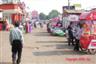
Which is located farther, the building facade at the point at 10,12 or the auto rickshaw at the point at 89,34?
the building facade at the point at 10,12

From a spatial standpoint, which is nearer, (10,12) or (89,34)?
(89,34)

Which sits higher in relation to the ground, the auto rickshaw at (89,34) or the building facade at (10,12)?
the building facade at (10,12)

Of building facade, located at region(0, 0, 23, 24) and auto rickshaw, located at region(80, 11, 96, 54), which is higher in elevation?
building facade, located at region(0, 0, 23, 24)

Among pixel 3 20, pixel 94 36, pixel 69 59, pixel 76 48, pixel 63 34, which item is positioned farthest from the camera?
pixel 3 20

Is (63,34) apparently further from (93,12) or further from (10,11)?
(10,11)

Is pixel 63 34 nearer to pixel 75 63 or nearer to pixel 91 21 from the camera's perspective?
pixel 91 21

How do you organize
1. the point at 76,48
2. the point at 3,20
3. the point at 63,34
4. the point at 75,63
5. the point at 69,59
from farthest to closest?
the point at 3,20
the point at 63,34
the point at 76,48
the point at 69,59
the point at 75,63

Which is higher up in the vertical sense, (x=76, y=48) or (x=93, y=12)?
(x=93, y=12)

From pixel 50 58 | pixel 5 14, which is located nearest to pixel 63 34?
pixel 50 58

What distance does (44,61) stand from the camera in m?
18.5

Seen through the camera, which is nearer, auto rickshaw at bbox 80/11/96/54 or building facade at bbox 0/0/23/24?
auto rickshaw at bbox 80/11/96/54

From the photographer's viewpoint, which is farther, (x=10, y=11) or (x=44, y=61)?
(x=10, y=11)

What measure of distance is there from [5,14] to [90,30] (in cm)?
5347

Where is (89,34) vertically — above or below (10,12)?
below
